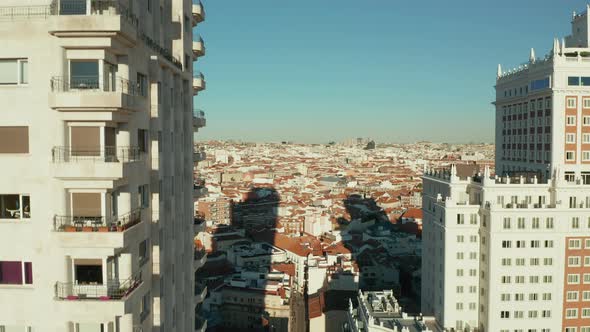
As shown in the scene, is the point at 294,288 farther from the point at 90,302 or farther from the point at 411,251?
the point at 90,302

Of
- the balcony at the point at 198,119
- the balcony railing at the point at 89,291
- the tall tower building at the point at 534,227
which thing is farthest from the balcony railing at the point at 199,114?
the tall tower building at the point at 534,227

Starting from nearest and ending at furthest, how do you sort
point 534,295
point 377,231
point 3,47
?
point 3,47, point 534,295, point 377,231

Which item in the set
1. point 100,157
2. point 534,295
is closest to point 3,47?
point 100,157

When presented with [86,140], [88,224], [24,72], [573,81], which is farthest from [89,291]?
[573,81]

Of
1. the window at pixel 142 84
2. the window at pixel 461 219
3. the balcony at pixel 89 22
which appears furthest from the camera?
the window at pixel 461 219

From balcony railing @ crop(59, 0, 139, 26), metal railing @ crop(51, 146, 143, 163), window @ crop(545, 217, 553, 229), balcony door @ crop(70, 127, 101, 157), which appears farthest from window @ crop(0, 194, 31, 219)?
window @ crop(545, 217, 553, 229)

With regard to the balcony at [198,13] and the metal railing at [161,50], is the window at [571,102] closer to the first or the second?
the balcony at [198,13]
